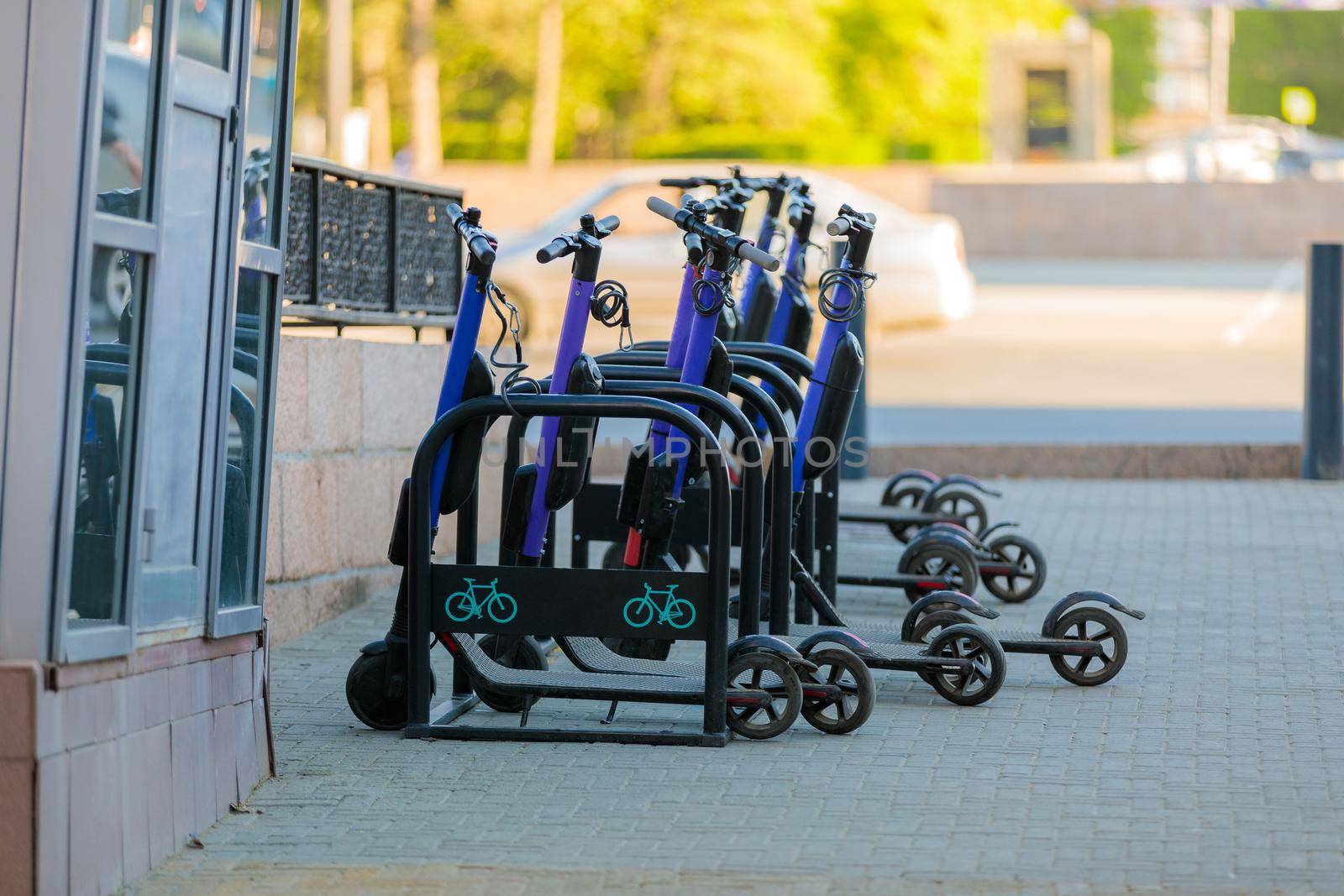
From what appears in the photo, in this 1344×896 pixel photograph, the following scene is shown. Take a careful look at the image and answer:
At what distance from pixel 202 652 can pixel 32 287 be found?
3.63ft

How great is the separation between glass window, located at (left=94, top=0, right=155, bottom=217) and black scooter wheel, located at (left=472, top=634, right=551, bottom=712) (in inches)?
78.3

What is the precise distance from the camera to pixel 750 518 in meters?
5.48

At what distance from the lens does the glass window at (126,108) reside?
13.1 ft

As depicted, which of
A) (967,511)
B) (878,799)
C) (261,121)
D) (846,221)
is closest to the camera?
(878,799)

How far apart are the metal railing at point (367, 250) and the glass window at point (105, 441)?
110 inches

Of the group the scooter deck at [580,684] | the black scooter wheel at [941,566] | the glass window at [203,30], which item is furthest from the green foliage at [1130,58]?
the glass window at [203,30]

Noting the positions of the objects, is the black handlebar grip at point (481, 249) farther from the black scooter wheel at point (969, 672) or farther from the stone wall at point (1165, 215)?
the stone wall at point (1165, 215)

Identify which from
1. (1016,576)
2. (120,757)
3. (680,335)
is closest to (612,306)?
(680,335)

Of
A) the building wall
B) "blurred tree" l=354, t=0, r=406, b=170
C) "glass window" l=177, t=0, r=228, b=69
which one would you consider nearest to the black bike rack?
the building wall

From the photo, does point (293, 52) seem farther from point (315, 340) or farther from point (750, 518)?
point (315, 340)

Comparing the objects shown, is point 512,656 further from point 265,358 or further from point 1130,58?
point 1130,58

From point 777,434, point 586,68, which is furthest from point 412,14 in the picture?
point 777,434

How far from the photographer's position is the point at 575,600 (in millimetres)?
5262

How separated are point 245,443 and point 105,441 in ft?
2.48
